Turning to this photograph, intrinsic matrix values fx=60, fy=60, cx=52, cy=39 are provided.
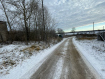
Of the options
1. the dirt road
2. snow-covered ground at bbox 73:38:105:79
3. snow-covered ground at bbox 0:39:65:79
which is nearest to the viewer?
the dirt road

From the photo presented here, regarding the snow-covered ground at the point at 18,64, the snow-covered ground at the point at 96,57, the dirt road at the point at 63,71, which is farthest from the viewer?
the snow-covered ground at the point at 96,57

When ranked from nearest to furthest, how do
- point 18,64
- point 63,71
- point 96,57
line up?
point 63,71
point 18,64
point 96,57

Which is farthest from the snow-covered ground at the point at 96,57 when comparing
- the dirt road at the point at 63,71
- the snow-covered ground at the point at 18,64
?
the snow-covered ground at the point at 18,64

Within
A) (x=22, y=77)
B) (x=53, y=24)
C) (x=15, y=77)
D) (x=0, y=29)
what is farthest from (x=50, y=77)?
(x=53, y=24)

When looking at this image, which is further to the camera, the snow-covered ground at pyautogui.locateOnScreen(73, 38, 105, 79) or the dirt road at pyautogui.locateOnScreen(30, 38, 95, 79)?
the snow-covered ground at pyautogui.locateOnScreen(73, 38, 105, 79)

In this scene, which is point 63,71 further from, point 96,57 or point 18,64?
point 96,57

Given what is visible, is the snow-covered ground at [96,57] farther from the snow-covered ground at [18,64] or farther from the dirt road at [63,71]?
the snow-covered ground at [18,64]

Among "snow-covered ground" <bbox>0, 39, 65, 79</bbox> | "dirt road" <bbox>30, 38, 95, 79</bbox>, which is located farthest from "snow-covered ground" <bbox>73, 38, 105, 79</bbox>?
"snow-covered ground" <bbox>0, 39, 65, 79</bbox>

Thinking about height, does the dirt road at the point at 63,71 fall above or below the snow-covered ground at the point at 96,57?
below

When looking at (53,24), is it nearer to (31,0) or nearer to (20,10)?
(31,0)

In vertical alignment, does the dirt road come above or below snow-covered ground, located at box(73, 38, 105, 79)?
below

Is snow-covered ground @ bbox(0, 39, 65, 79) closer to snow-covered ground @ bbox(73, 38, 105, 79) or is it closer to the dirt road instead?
the dirt road

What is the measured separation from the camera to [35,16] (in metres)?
15.1

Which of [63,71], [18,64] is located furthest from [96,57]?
[18,64]
